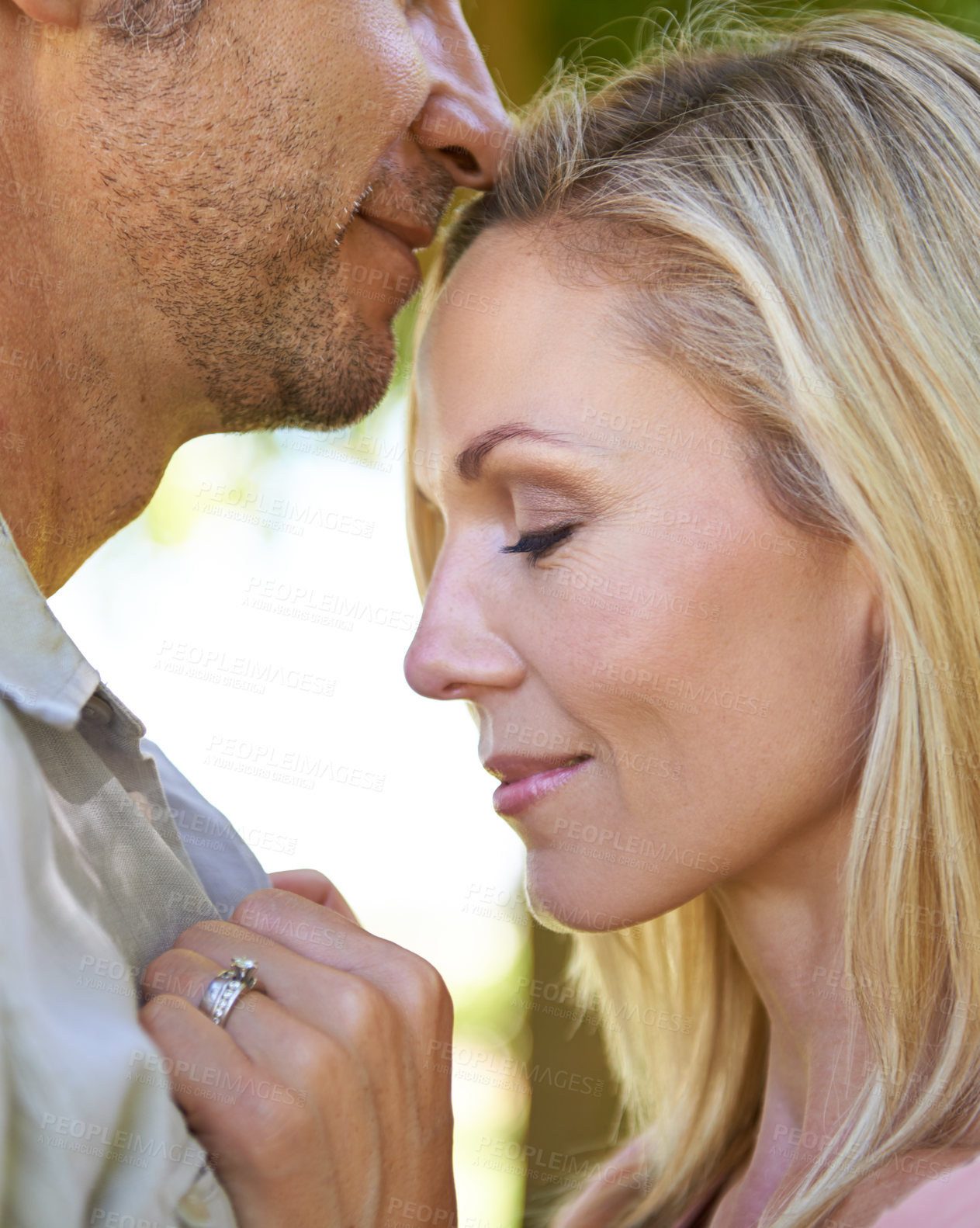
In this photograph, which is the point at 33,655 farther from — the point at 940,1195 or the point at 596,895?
the point at 940,1195

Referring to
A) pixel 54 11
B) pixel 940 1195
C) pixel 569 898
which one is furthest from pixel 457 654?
pixel 54 11

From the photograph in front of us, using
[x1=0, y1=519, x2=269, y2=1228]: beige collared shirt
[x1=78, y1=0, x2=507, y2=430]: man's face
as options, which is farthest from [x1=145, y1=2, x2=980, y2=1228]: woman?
[x1=78, y1=0, x2=507, y2=430]: man's face

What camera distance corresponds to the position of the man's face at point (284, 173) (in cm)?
140

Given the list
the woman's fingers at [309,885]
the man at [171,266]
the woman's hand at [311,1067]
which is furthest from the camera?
the woman's fingers at [309,885]

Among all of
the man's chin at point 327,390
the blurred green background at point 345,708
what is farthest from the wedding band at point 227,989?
the blurred green background at point 345,708

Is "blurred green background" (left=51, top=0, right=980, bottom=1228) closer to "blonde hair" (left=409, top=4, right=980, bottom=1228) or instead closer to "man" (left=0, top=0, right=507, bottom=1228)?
"man" (left=0, top=0, right=507, bottom=1228)

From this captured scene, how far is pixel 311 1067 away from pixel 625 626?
54 centimetres

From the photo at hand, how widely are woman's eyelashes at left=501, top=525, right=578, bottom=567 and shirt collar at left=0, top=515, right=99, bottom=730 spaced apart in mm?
510

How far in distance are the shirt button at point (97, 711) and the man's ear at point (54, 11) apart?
2.57 feet

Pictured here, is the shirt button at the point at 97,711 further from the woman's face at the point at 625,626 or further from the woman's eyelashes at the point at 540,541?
the woman's eyelashes at the point at 540,541

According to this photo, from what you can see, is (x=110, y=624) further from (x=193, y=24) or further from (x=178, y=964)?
(x=178, y=964)

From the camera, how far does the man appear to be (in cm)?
110

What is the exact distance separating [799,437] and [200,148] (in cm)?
80

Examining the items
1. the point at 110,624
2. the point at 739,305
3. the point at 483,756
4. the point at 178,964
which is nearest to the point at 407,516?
the point at 483,756
